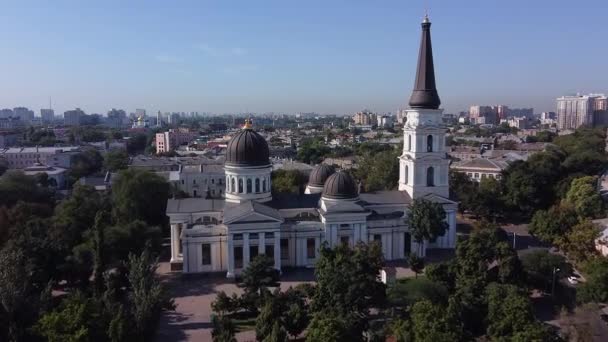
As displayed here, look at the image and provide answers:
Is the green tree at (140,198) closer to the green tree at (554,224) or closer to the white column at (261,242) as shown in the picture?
the white column at (261,242)

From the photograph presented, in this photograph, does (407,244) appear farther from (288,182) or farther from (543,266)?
(288,182)

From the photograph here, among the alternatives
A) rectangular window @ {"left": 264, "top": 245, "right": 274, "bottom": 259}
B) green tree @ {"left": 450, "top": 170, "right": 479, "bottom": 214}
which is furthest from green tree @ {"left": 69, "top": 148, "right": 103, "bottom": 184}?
green tree @ {"left": 450, "top": 170, "right": 479, "bottom": 214}

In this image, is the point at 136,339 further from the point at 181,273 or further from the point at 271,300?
the point at 181,273

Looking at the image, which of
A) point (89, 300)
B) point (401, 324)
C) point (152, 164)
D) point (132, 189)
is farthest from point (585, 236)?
point (152, 164)

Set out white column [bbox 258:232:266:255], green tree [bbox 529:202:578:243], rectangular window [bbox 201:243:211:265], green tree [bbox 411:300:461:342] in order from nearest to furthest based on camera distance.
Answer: green tree [bbox 411:300:461:342] → white column [bbox 258:232:266:255] → rectangular window [bbox 201:243:211:265] → green tree [bbox 529:202:578:243]

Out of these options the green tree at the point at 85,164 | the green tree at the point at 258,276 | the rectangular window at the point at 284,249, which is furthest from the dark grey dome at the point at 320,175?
the green tree at the point at 85,164

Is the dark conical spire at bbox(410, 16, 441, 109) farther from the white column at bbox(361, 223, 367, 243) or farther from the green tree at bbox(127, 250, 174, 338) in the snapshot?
the green tree at bbox(127, 250, 174, 338)

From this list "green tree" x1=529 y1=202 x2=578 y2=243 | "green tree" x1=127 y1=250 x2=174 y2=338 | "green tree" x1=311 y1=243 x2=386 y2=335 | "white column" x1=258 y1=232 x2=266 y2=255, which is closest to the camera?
"green tree" x1=127 y1=250 x2=174 y2=338

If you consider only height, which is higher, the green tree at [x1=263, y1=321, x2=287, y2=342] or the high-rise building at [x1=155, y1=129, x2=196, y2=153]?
the high-rise building at [x1=155, y1=129, x2=196, y2=153]
